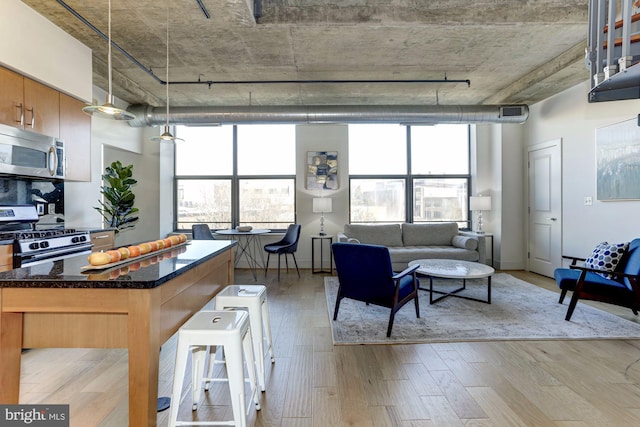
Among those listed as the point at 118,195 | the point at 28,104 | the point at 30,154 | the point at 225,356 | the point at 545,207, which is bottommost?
the point at 225,356

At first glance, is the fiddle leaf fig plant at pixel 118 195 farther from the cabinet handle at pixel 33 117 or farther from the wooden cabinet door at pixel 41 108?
the cabinet handle at pixel 33 117

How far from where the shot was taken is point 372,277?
10.2 ft

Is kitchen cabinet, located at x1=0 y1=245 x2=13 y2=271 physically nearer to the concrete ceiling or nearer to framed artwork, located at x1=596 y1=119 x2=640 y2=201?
the concrete ceiling

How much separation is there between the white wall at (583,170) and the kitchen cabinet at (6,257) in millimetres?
6345

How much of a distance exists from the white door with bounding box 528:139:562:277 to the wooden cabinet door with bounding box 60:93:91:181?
6.59 meters

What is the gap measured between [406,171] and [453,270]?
123 inches

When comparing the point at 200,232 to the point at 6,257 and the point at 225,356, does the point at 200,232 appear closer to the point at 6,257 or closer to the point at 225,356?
the point at 6,257

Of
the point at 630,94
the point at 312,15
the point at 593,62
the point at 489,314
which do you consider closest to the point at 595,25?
the point at 593,62

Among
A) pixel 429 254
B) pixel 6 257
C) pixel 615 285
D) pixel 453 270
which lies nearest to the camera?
pixel 6 257

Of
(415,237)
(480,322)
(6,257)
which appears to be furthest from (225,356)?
(415,237)

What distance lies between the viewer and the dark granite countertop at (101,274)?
1.38 m

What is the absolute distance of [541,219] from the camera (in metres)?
5.57

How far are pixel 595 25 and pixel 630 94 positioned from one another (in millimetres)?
379

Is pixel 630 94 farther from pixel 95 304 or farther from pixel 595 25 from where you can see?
pixel 95 304
